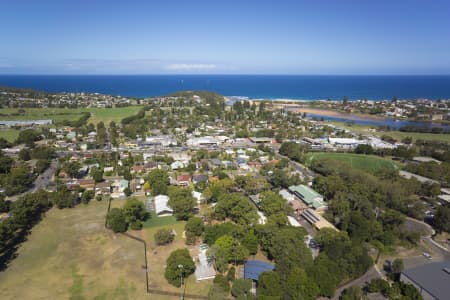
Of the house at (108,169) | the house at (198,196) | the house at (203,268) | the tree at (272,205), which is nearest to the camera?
the house at (203,268)

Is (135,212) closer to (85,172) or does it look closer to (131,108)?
(85,172)

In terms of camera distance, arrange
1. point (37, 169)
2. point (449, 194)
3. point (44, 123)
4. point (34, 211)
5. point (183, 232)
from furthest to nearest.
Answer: point (44, 123), point (37, 169), point (449, 194), point (34, 211), point (183, 232)

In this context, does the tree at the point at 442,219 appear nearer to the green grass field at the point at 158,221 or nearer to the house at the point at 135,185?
the green grass field at the point at 158,221

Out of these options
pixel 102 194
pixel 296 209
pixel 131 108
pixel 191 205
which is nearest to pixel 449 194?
pixel 296 209

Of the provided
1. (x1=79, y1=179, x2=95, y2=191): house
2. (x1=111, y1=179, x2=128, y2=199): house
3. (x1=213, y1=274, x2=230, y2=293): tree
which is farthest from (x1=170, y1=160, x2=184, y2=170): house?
(x1=213, y1=274, x2=230, y2=293): tree

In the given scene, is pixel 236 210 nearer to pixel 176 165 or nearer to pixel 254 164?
pixel 176 165

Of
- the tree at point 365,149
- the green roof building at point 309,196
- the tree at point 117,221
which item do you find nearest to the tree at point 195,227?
the tree at point 117,221

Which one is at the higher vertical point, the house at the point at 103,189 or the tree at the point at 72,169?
the tree at the point at 72,169
